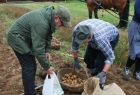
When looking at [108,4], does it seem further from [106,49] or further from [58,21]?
[58,21]

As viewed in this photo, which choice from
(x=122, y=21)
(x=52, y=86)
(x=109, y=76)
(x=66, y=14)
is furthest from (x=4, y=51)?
(x=122, y=21)

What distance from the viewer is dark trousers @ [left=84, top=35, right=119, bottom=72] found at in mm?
7102

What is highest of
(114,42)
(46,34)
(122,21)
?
(46,34)

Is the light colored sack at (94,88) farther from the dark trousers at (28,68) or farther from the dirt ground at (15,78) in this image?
the dark trousers at (28,68)

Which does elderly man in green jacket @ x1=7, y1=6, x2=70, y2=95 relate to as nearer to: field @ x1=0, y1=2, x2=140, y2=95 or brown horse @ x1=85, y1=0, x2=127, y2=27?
field @ x1=0, y1=2, x2=140, y2=95

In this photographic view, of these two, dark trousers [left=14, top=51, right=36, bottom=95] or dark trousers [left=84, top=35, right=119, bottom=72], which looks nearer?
dark trousers [left=14, top=51, right=36, bottom=95]

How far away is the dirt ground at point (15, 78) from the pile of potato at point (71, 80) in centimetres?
76

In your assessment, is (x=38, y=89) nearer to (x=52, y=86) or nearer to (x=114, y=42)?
(x=52, y=86)

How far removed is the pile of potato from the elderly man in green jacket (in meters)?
0.77

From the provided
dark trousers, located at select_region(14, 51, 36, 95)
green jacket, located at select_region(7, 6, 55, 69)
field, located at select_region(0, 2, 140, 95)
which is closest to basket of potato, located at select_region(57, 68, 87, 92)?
field, located at select_region(0, 2, 140, 95)

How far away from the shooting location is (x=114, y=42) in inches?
279

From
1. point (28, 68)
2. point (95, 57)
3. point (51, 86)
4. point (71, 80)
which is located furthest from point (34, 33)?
point (95, 57)

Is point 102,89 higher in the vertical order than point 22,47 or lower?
lower

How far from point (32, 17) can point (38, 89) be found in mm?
1537
